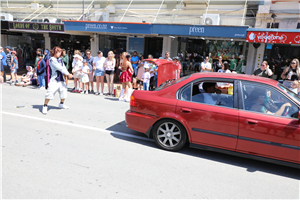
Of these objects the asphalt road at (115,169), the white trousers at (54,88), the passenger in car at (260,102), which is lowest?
the asphalt road at (115,169)

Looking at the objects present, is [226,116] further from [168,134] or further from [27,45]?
[27,45]

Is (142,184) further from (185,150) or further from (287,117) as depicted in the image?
(287,117)

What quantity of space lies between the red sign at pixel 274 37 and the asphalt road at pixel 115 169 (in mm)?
7392

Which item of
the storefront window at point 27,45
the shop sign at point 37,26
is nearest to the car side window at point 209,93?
the shop sign at point 37,26

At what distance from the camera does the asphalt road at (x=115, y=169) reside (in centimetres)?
354

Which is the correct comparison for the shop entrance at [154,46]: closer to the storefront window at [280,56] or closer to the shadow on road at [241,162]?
the storefront window at [280,56]

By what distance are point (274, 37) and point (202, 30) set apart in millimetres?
3049

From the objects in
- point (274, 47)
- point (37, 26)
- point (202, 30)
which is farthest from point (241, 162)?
point (37, 26)

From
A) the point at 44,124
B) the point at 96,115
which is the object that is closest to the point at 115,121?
the point at 96,115

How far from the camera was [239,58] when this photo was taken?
1396cm

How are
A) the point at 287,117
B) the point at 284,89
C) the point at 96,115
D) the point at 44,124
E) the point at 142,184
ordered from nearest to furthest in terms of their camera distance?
the point at 142,184 < the point at 287,117 < the point at 284,89 < the point at 44,124 < the point at 96,115

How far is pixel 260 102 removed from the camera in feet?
14.2

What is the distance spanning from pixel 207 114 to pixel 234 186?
128 cm

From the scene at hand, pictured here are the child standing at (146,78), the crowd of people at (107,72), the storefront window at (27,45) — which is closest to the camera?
the crowd of people at (107,72)
